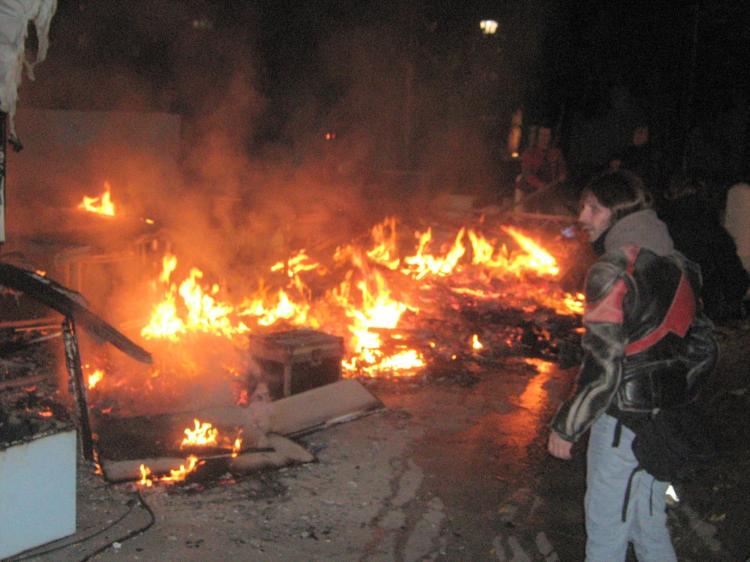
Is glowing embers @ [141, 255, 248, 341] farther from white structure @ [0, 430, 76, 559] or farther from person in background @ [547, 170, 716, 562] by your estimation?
person in background @ [547, 170, 716, 562]

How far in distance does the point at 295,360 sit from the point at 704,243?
3.40 metres

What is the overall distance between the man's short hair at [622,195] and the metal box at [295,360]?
3.61 m

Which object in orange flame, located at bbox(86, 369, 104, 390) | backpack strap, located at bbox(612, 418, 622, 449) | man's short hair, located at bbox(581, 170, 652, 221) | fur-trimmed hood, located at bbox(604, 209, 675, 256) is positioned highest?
man's short hair, located at bbox(581, 170, 652, 221)

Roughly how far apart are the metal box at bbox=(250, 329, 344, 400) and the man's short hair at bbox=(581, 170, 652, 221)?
11.8 feet

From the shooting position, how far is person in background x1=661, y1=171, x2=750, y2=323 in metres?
6.40

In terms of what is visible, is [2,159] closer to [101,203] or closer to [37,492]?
[37,492]

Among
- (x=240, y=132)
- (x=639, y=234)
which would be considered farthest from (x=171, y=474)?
(x=240, y=132)

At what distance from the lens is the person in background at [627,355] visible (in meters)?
3.27

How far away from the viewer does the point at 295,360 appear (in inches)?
259

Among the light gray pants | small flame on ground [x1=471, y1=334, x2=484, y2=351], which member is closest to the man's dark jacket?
the light gray pants

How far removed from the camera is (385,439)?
19.7 ft

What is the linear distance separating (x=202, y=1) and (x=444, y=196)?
19.6 feet

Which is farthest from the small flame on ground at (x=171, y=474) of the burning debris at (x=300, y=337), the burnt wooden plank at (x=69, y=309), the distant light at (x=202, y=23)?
the distant light at (x=202, y=23)

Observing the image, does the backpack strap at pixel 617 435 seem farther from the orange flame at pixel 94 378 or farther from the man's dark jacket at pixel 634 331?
the orange flame at pixel 94 378
